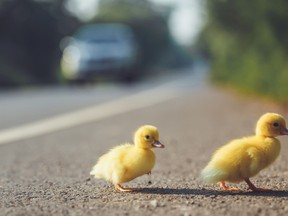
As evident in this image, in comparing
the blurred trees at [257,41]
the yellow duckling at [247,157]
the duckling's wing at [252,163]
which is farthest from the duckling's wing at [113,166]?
the blurred trees at [257,41]

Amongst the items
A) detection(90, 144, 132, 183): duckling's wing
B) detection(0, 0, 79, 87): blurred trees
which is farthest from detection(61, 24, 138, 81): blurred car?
detection(90, 144, 132, 183): duckling's wing

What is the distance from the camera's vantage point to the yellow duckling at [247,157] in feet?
11.6

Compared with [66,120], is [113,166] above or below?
above

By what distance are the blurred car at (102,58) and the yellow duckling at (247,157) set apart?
22.4 meters

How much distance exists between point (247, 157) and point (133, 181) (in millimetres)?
942

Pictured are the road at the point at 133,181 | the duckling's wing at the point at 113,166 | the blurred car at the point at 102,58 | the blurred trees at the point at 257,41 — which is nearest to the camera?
the road at the point at 133,181

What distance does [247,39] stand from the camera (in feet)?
52.9

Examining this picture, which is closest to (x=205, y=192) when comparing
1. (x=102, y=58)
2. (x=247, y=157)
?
(x=247, y=157)

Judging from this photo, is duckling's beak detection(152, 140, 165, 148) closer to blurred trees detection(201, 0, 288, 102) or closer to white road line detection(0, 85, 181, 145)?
white road line detection(0, 85, 181, 145)

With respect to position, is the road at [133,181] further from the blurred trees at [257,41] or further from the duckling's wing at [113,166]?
the blurred trees at [257,41]

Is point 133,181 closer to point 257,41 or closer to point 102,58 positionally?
point 257,41

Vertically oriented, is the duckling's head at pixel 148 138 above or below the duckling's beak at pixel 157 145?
above

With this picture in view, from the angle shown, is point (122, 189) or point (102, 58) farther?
point (102, 58)

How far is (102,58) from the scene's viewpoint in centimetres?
2612
